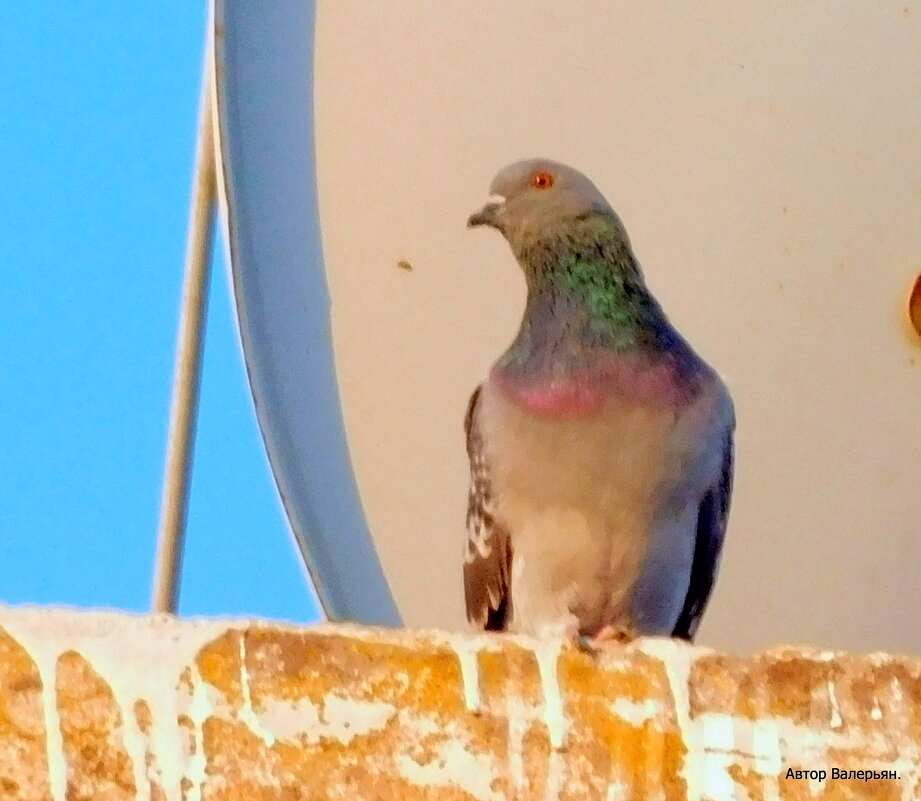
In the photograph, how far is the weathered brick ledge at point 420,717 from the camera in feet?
2.17

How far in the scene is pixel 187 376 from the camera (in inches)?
47.7

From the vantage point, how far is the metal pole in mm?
1185

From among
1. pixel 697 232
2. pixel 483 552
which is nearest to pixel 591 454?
pixel 483 552

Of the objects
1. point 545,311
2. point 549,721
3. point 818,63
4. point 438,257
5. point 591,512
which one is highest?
point 818,63

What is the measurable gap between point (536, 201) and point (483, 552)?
12.8 inches

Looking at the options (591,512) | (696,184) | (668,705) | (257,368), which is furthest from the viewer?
(696,184)

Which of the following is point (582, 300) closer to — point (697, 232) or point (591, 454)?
point (591, 454)

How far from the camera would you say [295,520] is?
3.90ft

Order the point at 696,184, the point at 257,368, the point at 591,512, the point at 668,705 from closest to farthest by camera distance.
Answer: the point at 668,705
the point at 591,512
the point at 257,368
the point at 696,184

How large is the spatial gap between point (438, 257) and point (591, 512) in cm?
45

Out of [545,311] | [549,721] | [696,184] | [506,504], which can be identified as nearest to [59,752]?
[549,721]

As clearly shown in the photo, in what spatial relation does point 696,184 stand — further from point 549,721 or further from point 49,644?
point 49,644

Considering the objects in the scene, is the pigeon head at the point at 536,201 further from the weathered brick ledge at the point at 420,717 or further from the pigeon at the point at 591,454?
the weathered brick ledge at the point at 420,717

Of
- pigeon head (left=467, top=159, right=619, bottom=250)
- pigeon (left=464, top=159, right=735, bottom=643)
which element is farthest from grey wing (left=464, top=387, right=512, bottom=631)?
pigeon head (left=467, top=159, right=619, bottom=250)
